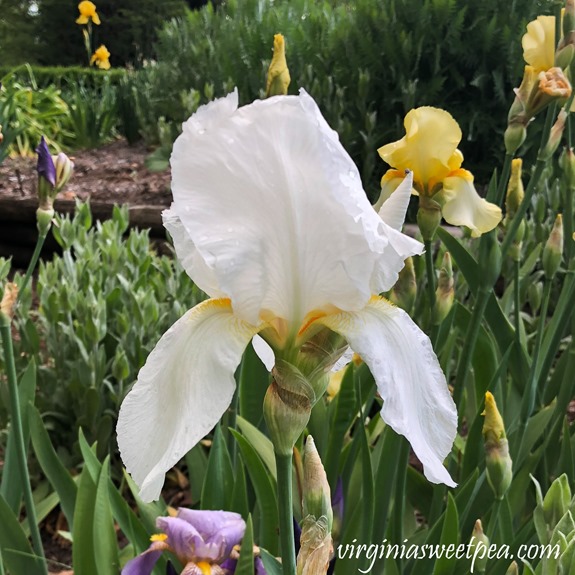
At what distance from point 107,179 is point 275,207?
4.89 m

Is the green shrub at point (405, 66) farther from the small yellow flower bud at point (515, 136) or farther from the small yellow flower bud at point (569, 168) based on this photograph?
the small yellow flower bud at point (515, 136)

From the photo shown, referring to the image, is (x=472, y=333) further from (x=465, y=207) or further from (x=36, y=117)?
(x=36, y=117)

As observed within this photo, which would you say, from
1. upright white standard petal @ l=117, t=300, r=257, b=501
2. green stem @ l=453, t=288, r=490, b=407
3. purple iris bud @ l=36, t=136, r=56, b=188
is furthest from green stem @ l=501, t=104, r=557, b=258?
purple iris bud @ l=36, t=136, r=56, b=188

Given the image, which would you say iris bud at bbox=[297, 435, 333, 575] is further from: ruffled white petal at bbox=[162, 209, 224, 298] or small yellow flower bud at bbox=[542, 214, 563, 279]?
small yellow flower bud at bbox=[542, 214, 563, 279]

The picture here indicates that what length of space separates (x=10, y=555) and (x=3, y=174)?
4.91 m

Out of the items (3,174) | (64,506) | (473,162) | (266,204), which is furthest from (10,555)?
(3,174)

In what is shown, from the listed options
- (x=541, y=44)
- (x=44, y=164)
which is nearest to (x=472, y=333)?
(x=541, y=44)

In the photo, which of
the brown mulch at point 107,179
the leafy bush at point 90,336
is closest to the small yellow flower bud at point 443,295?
the leafy bush at point 90,336

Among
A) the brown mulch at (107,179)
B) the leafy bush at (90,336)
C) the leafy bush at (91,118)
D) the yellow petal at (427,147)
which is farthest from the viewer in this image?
the leafy bush at (91,118)

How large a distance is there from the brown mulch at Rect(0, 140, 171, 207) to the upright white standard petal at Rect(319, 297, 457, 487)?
379 cm

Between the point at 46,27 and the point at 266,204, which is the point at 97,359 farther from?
the point at 46,27

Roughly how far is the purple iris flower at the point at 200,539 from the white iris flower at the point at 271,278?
37 cm

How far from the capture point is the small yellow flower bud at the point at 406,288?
3.17ft

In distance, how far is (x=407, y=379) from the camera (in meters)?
0.53
